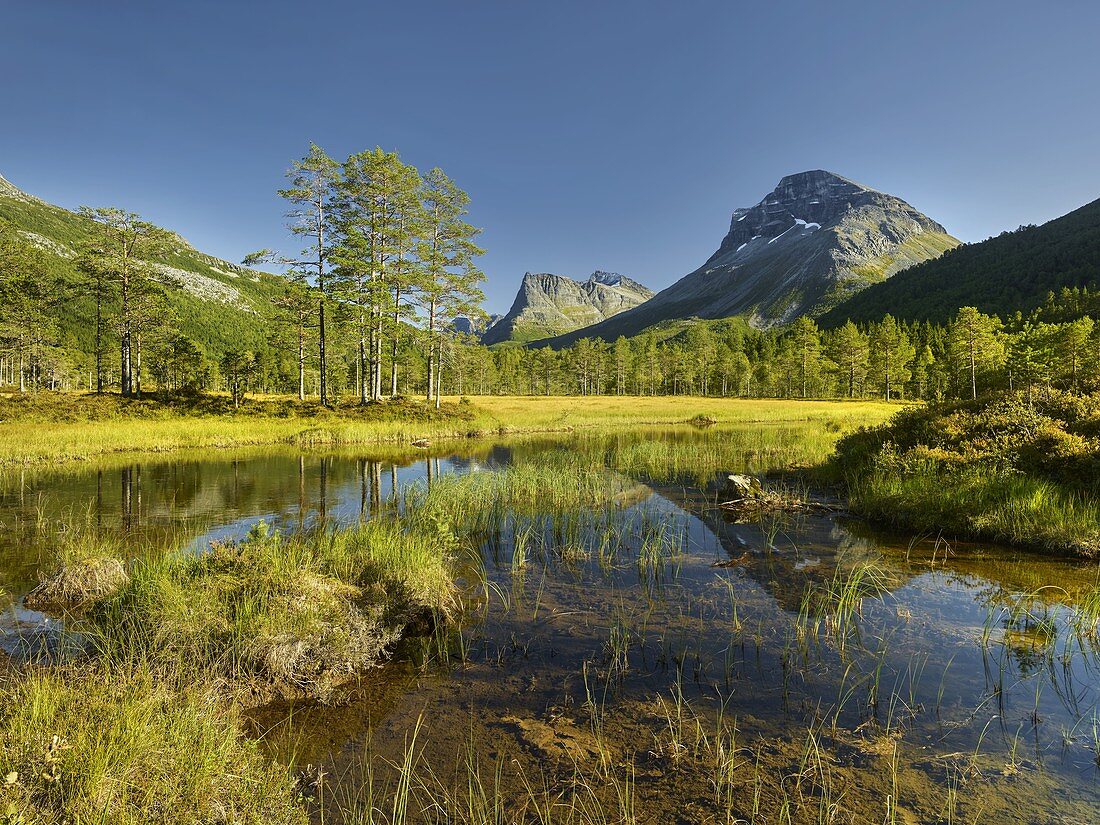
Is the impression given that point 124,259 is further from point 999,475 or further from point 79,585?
point 999,475

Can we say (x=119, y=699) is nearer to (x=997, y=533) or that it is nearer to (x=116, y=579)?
(x=116, y=579)

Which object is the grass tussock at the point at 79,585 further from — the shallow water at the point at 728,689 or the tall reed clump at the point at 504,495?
the tall reed clump at the point at 504,495

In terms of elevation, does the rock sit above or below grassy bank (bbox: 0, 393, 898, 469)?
below

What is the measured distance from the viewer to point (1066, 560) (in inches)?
356

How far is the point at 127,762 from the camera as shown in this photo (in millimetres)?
3203

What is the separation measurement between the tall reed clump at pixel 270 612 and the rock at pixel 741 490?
9941mm

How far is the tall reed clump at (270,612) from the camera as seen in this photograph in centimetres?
546

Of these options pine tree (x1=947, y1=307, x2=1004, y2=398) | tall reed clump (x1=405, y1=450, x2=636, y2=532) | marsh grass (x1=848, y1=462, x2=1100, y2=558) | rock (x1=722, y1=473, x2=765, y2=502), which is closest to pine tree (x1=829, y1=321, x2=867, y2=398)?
pine tree (x1=947, y1=307, x2=1004, y2=398)

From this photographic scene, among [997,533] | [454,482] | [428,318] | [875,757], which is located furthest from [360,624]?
[428,318]

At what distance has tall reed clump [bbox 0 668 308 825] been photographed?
2.88 m

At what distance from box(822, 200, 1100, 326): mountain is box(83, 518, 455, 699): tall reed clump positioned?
154 meters

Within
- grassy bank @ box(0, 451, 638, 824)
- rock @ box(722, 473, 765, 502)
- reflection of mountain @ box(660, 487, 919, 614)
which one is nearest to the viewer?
grassy bank @ box(0, 451, 638, 824)

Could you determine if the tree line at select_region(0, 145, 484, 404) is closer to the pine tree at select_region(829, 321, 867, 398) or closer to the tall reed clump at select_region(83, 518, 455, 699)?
the tall reed clump at select_region(83, 518, 455, 699)

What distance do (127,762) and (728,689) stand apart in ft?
18.0
